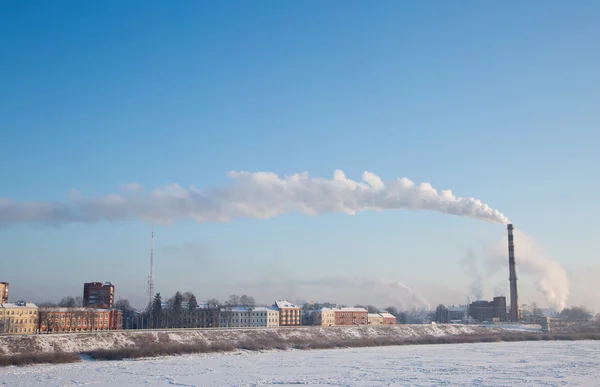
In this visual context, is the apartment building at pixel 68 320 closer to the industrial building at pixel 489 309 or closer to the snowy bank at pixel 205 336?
the snowy bank at pixel 205 336

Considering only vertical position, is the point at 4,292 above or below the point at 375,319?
above

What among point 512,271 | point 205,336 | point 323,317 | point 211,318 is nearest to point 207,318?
point 211,318

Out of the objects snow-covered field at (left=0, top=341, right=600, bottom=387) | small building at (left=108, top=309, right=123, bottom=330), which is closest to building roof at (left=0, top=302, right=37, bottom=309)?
small building at (left=108, top=309, right=123, bottom=330)

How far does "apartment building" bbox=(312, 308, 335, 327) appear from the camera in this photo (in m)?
144

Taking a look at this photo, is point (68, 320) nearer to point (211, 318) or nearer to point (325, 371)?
point (211, 318)

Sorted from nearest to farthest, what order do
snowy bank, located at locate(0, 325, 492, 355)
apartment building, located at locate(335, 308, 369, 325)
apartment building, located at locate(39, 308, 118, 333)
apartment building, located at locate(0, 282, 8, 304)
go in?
snowy bank, located at locate(0, 325, 492, 355)
apartment building, located at locate(39, 308, 118, 333)
apartment building, located at locate(0, 282, 8, 304)
apartment building, located at locate(335, 308, 369, 325)

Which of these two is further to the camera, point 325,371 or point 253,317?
point 253,317

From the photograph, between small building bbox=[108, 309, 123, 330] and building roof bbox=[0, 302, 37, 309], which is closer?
building roof bbox=[0, 302, 37, 309]

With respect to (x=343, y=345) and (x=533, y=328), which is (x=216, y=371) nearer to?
(x=343, y=345)

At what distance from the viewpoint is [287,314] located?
140 metres

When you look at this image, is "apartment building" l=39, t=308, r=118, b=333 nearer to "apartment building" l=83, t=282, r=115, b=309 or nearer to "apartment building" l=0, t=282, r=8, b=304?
"apartment building" l=0, t=282, r=8, b=304

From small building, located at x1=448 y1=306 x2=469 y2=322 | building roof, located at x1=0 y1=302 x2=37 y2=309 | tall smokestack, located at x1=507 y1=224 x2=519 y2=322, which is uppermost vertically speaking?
tall smokestack, located at x1=507 y1=224 x2=519 y2=322

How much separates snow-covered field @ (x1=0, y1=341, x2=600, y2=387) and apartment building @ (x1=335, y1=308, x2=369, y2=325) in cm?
8425

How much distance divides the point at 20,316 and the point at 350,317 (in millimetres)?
78097
